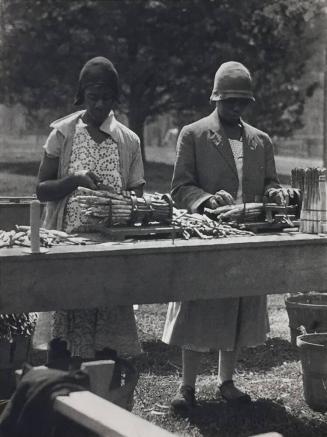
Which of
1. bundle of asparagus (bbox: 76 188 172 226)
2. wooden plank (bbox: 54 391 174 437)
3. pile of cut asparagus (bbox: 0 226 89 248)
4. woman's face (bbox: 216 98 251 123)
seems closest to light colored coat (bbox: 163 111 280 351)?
woman's face (bbox: 216 98 251 123)

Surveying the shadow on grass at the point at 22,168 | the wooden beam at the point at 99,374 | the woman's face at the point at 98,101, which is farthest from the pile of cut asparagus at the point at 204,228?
the shadow on grass at the point at 22,168

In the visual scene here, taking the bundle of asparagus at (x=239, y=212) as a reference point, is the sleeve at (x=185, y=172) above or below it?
above

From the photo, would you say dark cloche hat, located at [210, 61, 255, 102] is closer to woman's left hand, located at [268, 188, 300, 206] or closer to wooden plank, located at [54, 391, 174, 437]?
woman's left hand, located at [268, 188, 300, 206]

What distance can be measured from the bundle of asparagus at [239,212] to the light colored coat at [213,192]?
14.7 inches

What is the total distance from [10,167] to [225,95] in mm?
13959

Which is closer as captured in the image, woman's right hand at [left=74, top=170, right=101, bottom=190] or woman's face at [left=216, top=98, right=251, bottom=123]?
woman's right hand at [left=74, top=170, right=101, bottom=190]

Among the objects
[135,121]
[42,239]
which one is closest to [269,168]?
[42,239]

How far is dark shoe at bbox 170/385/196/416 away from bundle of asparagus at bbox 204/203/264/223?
49.3 inches

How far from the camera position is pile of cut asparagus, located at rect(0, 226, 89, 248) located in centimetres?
383

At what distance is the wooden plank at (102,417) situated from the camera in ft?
6.45

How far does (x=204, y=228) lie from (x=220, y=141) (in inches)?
39.2

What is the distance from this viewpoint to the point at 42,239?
153 inches

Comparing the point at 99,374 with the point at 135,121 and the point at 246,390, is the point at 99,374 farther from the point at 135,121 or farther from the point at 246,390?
the point at 135,121

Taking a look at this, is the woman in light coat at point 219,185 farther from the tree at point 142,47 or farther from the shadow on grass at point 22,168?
the shadow on grass at point 22,168
